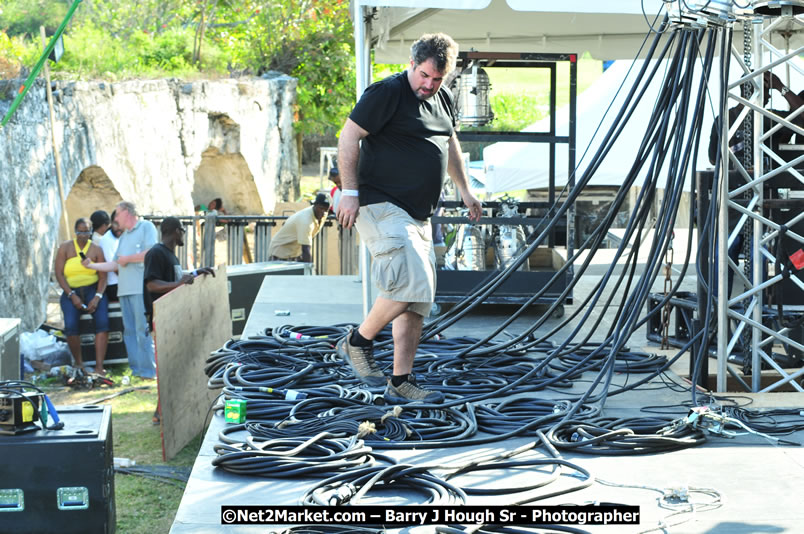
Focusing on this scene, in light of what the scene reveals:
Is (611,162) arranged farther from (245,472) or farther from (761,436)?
(245,472)

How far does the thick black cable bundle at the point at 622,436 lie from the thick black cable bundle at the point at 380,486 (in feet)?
2.46

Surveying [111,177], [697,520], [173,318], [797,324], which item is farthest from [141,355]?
[697,520]

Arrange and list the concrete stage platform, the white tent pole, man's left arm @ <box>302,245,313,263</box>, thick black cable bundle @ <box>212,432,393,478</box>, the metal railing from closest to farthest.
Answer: the concrete stage platform → thick black cable bundle @ <box>212,432,393,478</box> → the white tent pole → man's left arm @ <box>302,245,313,263</box> → the metal railing

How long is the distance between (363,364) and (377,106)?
1.33 m

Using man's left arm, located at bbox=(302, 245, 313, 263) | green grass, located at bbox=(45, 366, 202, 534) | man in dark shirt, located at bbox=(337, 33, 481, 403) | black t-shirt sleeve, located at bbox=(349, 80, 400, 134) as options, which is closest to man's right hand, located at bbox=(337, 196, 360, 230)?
man in dark shirt, located at bbox=(337, 33, 481, 403)

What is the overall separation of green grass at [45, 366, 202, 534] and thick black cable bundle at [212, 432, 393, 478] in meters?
2.08

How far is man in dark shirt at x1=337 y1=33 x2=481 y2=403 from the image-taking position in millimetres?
4625

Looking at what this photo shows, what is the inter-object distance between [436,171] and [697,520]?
2292 mm

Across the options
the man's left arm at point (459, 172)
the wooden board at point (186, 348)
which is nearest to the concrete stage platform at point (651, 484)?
the man's left arm at point (459, 172)

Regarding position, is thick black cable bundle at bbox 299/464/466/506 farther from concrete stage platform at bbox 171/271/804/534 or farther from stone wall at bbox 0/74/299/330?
stone wall at bbox 0/74/299/330

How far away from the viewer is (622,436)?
4059 millimetres

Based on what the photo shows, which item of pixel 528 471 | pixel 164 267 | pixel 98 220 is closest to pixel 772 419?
pixel 528 471

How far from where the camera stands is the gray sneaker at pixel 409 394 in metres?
4.64

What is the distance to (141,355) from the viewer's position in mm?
9867
